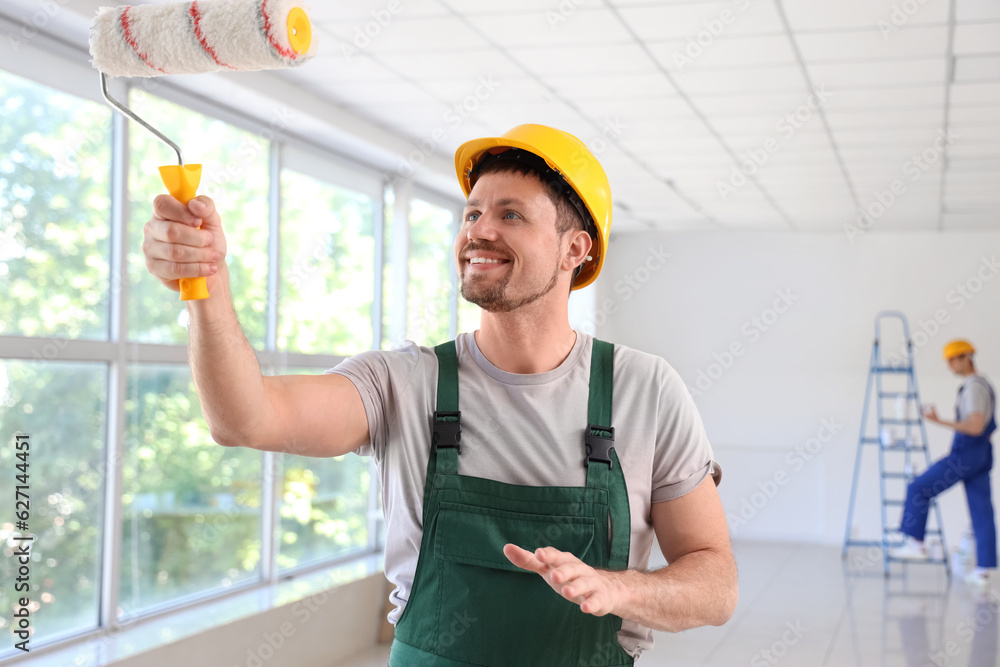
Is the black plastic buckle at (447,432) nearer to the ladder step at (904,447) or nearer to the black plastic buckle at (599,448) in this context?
the black plastic buckle at (599,448)

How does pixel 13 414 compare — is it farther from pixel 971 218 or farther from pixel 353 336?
pixel 971 218

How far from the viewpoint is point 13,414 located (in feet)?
10.5

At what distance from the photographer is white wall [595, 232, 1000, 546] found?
Result: 7.98 metres

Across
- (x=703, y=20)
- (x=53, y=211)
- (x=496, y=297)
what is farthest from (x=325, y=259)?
(x=496, y=297)

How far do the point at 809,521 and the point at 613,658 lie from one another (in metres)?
7.54

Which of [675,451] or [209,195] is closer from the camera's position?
[675,451]

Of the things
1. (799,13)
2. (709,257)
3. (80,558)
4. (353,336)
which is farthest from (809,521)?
(80,558)

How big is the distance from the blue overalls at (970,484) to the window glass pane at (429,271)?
3.73 m
